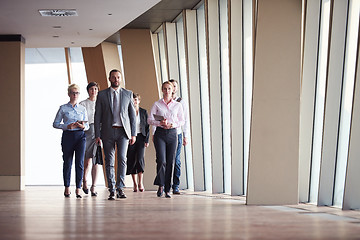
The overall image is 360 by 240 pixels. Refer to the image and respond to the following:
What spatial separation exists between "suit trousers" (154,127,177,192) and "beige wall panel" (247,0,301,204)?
1810mm

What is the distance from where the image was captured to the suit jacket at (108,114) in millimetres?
8531

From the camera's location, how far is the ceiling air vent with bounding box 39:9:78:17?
37.7 ft

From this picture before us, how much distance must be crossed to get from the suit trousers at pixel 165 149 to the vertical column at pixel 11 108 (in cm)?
602

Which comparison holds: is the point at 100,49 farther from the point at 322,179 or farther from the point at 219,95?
the point at 322,179

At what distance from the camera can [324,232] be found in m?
4.21

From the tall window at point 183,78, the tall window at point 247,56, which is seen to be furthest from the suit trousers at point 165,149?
the tall window at point 183,78

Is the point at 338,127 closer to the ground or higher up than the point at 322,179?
higher up

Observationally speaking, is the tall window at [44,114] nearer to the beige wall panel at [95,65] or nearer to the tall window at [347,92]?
the beige wall panel at [95,65]

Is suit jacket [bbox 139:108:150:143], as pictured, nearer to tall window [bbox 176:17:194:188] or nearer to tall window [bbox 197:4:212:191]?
tall window [bbox 197:4:212:191]

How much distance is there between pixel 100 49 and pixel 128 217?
13064 mm

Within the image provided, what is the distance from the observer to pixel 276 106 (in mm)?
7551

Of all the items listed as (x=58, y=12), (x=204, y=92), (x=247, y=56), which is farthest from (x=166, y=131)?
(x=204, y=92)

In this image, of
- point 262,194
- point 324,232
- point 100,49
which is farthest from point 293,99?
point 100,49

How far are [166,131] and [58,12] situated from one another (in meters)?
3.97
